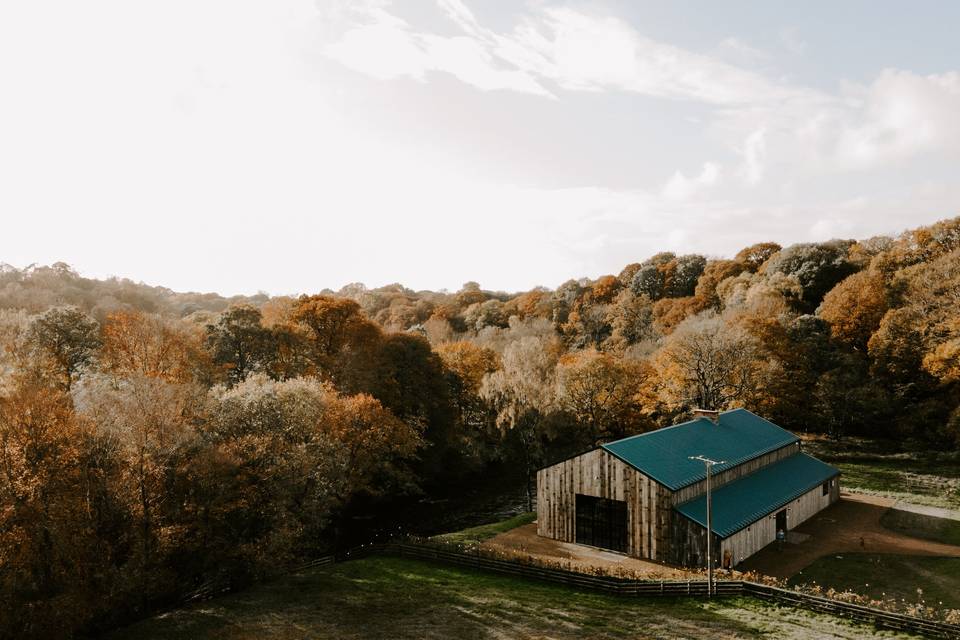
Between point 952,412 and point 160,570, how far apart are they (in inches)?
2362

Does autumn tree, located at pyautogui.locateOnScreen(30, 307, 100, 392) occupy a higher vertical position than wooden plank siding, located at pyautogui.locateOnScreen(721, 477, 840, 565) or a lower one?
higher

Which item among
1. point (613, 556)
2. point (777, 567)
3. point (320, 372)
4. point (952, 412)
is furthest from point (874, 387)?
point (320, 372)

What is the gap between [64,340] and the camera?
37656 millimetres

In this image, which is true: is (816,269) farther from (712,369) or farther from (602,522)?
(602,522)

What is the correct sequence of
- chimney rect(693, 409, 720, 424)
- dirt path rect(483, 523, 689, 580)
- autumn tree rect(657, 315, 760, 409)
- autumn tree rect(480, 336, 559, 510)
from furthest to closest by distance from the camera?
autumn tree rect(657, 315, 760, 409) < autumn tree rect(480, 336, 559, 510) < chimney rect(693, 409, 720, 424) < dirt path rect(483, 523, 689, 580)

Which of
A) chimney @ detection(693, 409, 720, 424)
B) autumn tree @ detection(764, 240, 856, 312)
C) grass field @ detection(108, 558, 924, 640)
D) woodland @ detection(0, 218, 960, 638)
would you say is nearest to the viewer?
grass field @ detection(108, 558, 924, 640)

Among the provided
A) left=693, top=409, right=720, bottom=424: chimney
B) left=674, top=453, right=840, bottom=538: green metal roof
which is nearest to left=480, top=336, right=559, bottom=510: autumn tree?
left=693, top=409, right=720, bottom=424: chimney

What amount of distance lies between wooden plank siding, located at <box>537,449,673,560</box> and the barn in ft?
0.17

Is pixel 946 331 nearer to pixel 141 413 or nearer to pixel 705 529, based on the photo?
pixel 705 529

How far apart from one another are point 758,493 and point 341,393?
29.4m

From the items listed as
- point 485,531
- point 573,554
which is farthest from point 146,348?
point 573,554

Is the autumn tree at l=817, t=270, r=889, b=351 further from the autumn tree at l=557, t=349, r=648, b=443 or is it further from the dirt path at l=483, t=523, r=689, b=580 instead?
the dirt path at l=483, t=523, r=689, b=580

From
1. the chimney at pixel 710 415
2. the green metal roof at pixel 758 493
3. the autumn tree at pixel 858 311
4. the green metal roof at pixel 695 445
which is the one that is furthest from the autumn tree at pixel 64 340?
the autumn tree at pixel 858 311

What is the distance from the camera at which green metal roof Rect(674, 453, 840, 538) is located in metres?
28.6
